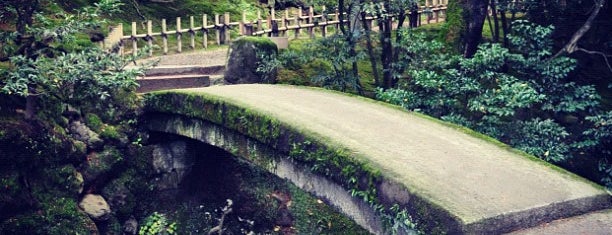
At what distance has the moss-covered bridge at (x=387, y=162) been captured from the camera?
515 cm

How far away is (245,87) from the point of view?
984cm

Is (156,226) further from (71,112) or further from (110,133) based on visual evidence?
(71,112)

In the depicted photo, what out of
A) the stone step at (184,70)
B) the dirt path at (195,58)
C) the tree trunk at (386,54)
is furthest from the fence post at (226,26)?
the tree trunk at (386,54)

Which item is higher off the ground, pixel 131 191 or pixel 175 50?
pixel 175 50

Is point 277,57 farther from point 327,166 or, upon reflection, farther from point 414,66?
point 327,166

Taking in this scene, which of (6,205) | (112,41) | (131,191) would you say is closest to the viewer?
(6,205)

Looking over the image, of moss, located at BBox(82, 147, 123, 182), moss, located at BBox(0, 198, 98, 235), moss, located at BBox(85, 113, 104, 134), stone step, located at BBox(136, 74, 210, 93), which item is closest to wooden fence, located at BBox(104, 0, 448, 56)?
stone step, located at BBox(136, 74, 210, 93)

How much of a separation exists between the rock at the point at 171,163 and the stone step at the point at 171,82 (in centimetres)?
146

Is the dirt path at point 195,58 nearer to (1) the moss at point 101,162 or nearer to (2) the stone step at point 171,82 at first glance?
(2) the stone step at point 171,82

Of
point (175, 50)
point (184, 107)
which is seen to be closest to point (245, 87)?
point (184, 107)

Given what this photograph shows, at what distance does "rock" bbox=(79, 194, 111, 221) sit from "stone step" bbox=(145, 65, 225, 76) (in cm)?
356

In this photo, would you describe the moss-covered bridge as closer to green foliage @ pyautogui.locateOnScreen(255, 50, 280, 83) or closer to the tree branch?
green foliage @ pyautogui.locateOnScreen(255, 50, 280, 83)

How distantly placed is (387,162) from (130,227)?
16.8 feet

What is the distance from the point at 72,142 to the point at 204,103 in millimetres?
2238
